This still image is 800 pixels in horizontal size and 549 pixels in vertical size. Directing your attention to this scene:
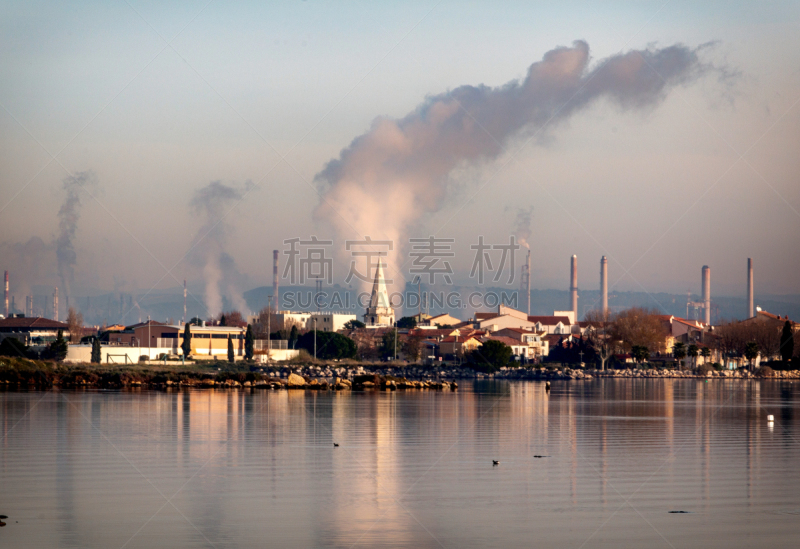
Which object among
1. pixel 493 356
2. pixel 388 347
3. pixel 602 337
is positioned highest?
pixel 602 337

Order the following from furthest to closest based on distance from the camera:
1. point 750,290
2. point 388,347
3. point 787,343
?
point 750,290
point 388,347
point 787,343

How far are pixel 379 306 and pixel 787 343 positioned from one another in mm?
64169

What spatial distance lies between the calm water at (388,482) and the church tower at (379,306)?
113 meters

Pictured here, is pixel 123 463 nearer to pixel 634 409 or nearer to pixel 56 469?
pixel 56 469

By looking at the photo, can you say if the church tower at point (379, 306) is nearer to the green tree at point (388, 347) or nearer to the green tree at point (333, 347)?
the green tree at point (388, 347)

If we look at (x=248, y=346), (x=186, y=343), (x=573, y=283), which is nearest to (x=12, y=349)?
(x=186, y=343)

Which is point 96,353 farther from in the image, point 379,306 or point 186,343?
point 379,306

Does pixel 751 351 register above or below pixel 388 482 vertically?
below

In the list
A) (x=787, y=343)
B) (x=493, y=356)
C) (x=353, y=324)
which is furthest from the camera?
(x=353, y=324)

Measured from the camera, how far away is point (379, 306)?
137 meters

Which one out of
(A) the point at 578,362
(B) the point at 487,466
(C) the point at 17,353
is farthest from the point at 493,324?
(B) the point at 487,466

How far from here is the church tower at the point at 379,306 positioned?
135500 mm

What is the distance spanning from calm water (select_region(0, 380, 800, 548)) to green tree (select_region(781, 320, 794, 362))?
70.2 m

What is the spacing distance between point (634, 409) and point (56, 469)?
2110cm
